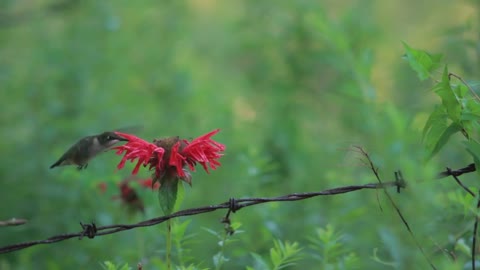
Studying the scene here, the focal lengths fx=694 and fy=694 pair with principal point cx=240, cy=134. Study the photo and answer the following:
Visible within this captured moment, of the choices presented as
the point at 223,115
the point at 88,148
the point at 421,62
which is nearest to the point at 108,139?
the point at 88,148

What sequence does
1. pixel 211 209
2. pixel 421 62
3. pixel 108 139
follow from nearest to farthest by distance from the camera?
pixel 421 62, pixel 211 209, pixel 108 139

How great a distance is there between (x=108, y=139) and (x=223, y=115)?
2.64 meters

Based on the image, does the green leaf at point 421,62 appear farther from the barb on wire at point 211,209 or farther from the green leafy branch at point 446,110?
the barb on wire at point 211,209

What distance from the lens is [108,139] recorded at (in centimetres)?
265

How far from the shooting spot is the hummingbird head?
261 cm

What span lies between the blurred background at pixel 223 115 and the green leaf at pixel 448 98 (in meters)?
1.06

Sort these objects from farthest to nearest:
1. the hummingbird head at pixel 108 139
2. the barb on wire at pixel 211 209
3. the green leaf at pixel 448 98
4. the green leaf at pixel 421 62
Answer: the hummingbird head at pixel 108 139 < the barb on wire at pixel 211 209 < the green leaf at pixel 421 62 < the green leaf at pixel 448 98

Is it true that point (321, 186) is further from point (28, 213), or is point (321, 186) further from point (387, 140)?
point (28, 213)

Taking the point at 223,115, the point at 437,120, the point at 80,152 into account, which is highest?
the point at 223,115

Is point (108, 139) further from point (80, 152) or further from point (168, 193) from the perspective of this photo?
point (168, 193)

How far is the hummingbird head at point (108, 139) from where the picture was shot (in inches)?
103

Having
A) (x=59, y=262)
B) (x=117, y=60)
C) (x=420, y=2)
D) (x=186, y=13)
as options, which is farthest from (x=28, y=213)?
(x=420, y=2)

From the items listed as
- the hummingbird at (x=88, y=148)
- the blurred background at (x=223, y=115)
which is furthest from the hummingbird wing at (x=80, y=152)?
the blurred background at (x=223, y=115)

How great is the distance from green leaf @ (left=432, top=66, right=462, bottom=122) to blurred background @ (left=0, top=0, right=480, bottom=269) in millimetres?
1060
